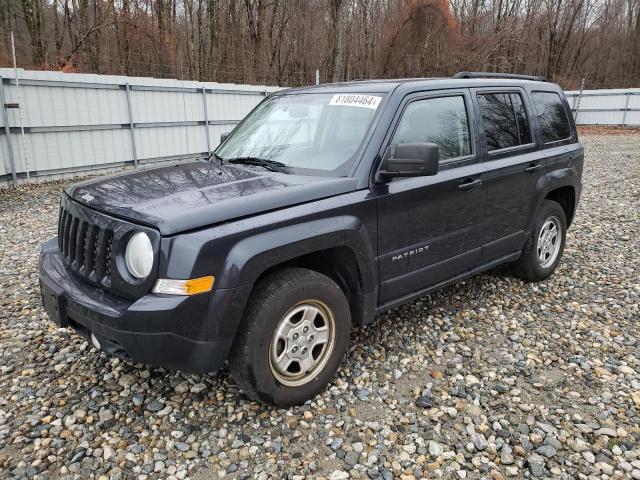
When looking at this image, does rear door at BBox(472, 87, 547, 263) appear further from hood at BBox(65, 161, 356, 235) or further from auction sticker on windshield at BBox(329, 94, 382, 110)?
hood at BBox(65, 161, 356, 235)

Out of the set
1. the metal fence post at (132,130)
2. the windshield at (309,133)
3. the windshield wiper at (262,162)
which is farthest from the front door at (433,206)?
the metal fence post at (132,130)

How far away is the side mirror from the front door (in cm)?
18

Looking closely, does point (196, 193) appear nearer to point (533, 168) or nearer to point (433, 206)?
point (433, 206)

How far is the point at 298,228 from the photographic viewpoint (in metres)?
2.82

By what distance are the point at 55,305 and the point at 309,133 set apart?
1985mm

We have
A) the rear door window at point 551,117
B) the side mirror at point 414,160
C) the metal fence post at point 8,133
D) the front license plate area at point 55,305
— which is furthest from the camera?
the metal fence post at point 8,133

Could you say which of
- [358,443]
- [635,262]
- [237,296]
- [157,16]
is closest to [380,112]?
[237,296]

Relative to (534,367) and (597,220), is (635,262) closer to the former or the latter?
(597,220)

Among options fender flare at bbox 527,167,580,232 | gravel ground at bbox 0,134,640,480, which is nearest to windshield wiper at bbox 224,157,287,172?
gravel ground at bbox 0,134,640,480

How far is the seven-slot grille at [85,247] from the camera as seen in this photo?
2.72 m

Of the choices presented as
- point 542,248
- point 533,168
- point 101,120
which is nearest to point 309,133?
point 533,168

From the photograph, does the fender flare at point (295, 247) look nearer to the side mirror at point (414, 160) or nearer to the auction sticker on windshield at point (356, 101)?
the side mirror at point (414, 160)

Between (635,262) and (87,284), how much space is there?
5.61 meters

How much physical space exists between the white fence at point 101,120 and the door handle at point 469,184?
8794 mm
